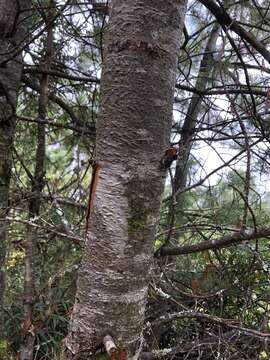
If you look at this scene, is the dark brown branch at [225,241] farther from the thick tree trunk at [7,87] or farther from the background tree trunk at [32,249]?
the thick tree trunk at [7,87]

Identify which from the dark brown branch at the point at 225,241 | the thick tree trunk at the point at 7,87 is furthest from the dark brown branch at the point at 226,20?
the thick tree trunk at the point at 7,87

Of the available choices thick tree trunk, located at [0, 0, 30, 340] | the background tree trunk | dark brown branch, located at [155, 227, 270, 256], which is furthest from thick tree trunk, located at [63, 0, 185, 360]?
thick tree trunk, located at [0, 0, 30, 340]

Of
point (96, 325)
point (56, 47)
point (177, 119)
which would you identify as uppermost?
point (56, 47)

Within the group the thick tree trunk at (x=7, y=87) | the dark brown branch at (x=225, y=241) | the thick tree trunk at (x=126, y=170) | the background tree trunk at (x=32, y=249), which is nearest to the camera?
the thick tree trunk at (x=126, y=170)

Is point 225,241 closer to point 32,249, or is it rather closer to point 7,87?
point 32,249

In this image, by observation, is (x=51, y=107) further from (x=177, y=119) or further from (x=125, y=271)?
(x=125, y=271)

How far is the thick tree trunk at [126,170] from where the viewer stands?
649 millimetres

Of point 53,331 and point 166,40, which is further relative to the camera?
point 53,331

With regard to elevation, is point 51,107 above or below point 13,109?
above

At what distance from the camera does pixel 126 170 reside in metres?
0.65

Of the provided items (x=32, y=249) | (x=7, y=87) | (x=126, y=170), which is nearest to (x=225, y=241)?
(x=126, y=170)

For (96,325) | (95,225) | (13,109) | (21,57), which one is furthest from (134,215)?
(21,57)

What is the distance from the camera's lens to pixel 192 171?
214cm

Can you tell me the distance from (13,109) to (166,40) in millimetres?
1088
